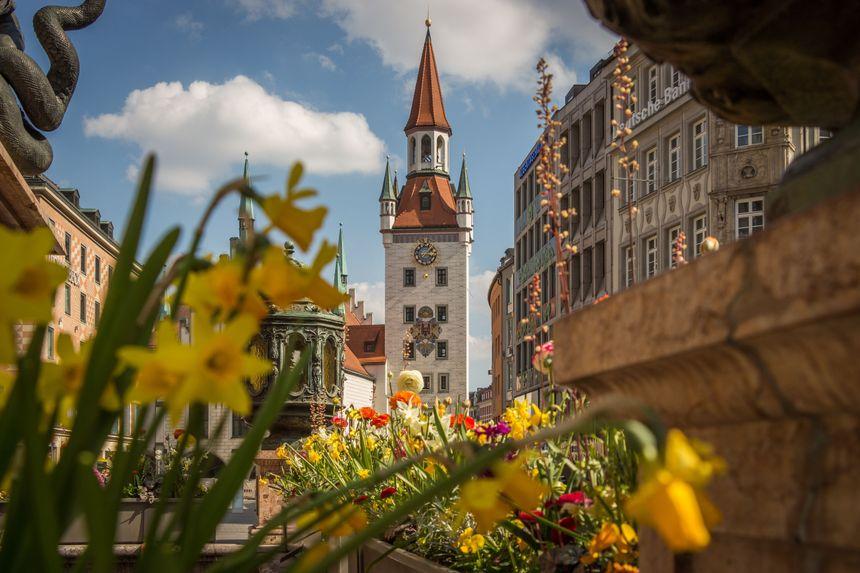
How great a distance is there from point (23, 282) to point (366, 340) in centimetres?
9756

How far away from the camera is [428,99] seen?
308 ft

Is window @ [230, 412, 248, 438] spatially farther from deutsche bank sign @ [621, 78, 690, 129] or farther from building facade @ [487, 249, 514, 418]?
deutsche bank sign @ [621, 78, 690, 129]

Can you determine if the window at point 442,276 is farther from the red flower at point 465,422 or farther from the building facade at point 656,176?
the red flower at point 465,422

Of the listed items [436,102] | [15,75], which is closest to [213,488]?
[15,75]

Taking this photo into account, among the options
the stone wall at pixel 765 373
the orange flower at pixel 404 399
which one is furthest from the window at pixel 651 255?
the stone wall at pixel 765 373

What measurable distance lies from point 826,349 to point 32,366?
32.3 inches

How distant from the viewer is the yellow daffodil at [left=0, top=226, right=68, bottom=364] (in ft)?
2.95

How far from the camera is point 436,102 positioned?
9388 centimetres

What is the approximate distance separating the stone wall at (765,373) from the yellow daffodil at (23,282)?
28.4 inches

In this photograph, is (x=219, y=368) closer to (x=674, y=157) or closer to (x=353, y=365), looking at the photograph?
(x=674, y=157)

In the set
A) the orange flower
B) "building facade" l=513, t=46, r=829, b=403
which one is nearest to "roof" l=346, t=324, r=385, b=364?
"building facade" l=513, t=46, r=829, b=403

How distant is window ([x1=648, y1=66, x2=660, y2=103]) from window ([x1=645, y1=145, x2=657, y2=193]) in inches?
57.0

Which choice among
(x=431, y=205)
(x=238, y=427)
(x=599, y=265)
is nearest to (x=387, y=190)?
(x=431, y=205)

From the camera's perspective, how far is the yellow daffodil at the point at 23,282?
898mm
